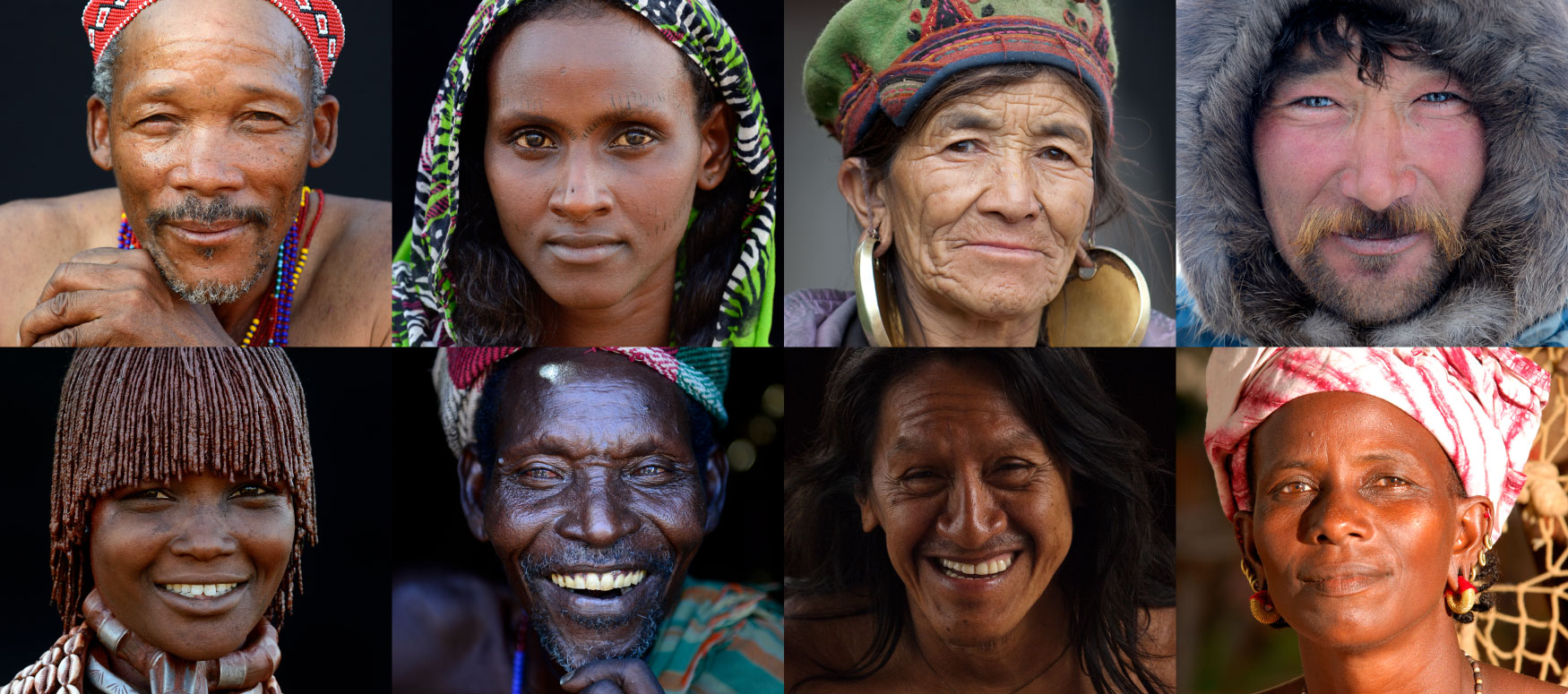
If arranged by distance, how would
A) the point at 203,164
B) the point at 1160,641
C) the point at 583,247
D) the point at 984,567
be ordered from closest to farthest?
the point at 203,164
the point at 583,247
the point at 984,567
the point at 1160,641

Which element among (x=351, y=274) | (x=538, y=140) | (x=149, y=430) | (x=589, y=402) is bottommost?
(x=149, y=430)

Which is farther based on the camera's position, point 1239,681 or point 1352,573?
point 1239,681

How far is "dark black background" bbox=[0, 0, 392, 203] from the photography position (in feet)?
10.7

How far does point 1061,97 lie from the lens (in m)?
3.19

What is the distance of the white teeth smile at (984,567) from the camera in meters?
3.28

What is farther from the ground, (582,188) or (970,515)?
(582,188)

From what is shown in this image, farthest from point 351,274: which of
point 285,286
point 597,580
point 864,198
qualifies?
point 864,198

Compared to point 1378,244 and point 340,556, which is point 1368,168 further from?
point 340,556

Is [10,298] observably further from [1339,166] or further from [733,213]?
[1339,166]

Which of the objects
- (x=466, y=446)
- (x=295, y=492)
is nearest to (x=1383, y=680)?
(x=466, y=446)

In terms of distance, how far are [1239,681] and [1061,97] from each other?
1.71m

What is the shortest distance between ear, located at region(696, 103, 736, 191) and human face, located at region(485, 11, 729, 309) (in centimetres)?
4

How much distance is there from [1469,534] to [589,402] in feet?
7.74

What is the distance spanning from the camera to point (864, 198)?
130 inches
